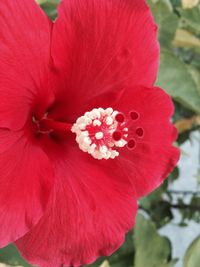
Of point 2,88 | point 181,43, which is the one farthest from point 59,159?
point 181,43

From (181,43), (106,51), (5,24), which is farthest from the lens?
(181,43)

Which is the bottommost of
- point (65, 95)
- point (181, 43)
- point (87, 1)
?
point (181, 43)

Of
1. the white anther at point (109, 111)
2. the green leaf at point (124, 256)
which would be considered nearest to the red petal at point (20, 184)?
the white anther at point (109, 111)

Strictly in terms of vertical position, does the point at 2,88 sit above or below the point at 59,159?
above

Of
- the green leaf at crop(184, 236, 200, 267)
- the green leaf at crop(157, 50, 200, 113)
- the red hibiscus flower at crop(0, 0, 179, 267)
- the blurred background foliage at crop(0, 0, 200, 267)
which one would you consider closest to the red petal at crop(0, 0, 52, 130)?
the red hibiscus flower at crop(0, 0, 179, 267)

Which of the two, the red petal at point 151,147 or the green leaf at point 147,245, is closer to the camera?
the red petal at point 151,147

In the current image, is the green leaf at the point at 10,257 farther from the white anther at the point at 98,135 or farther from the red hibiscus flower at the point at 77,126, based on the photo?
the white anther at the point at 98,135

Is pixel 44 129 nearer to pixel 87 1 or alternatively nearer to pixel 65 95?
pixel 65 95

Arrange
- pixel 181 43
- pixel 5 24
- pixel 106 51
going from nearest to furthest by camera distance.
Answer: pixel 5 24
pixel 106 51
pixel 181 43
